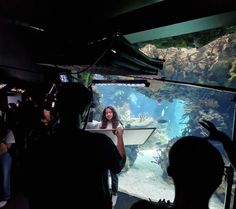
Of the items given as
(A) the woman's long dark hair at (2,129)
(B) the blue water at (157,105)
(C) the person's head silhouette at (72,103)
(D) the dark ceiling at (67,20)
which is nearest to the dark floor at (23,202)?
(A) the woman's long dark hair at (2,129)

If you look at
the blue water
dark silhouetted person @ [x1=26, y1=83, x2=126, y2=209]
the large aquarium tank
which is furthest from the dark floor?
the blue water

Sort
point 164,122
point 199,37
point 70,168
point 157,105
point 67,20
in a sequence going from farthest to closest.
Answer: point 157,105, point 164,122, point 199,37, point 67,20, point 70,168

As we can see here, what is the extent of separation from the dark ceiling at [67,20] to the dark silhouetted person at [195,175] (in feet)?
7.29

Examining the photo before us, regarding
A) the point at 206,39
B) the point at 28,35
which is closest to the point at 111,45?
the point at 28,35

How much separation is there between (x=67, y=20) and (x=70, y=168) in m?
4.40

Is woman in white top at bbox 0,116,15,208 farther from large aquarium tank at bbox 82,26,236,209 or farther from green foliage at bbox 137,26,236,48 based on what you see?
large aquarium tank at bbox 82,26,236,209

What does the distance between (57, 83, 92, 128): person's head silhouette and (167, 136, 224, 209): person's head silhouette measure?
782 mm

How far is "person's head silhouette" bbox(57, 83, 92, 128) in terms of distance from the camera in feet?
5.52

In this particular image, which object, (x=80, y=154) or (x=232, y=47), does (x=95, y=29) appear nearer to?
(x=80, y=154)

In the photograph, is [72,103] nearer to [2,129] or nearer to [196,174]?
[196,174]

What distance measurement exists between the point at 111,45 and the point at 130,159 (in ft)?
44.1

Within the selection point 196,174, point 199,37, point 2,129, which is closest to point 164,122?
point 199,37

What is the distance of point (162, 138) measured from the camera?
21.9 metres

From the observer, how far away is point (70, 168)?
5.21ft
